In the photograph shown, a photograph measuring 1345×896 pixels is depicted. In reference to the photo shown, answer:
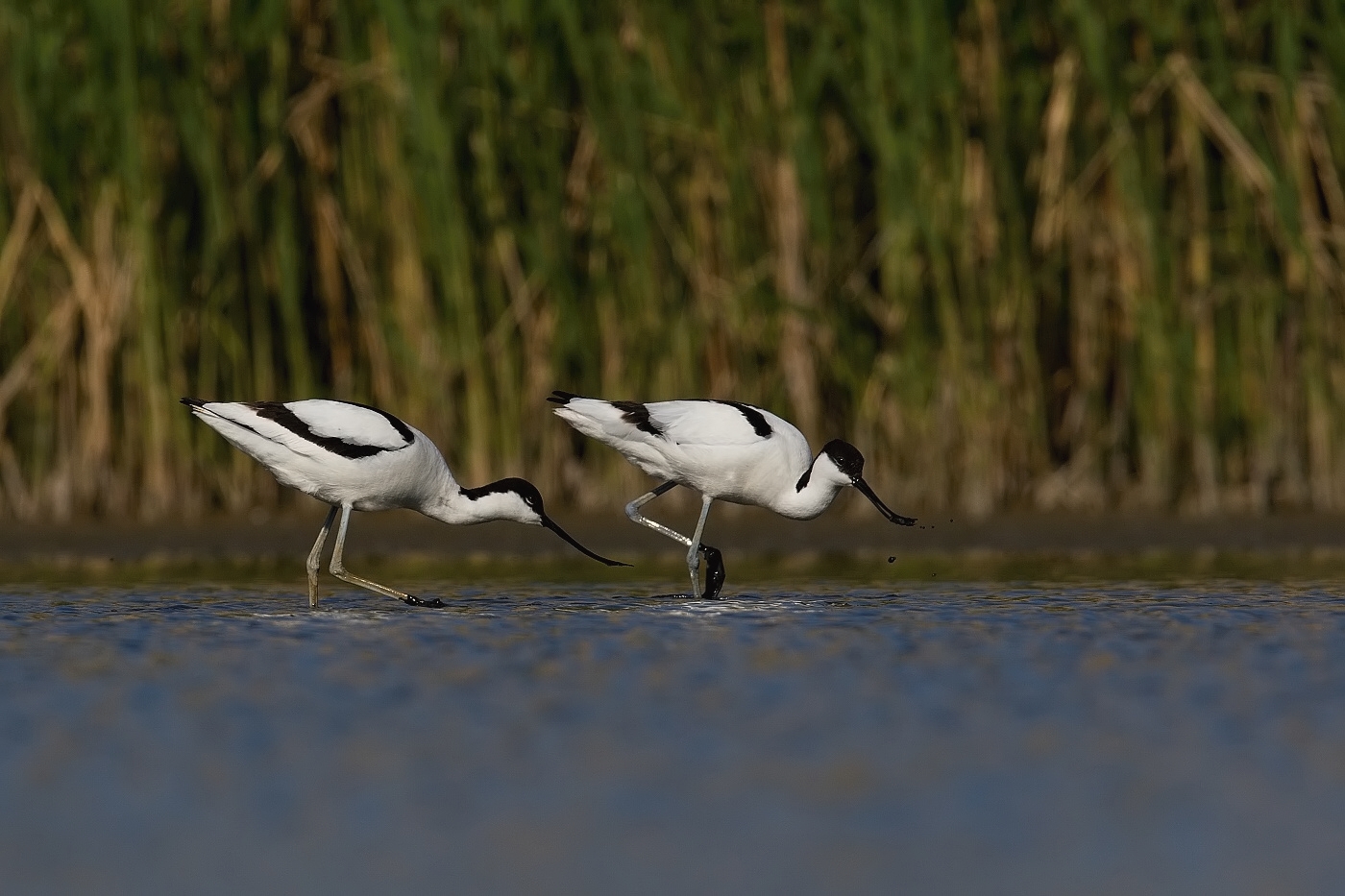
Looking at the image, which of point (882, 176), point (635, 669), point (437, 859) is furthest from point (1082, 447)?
point (437, 859)

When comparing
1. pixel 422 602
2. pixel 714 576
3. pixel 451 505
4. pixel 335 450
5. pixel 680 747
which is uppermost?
pixel 335 450

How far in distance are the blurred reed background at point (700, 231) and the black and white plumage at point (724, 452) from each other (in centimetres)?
139

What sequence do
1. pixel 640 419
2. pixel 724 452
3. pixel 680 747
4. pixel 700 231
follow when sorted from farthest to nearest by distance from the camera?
pixel 700 231, pixel 640 419, pixel 724 452, pixel 680 747

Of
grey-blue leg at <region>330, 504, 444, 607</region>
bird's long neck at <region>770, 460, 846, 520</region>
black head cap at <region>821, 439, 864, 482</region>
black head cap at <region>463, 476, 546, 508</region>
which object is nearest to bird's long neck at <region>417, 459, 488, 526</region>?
black head cap at <region>463, 476, 546, 508</region>

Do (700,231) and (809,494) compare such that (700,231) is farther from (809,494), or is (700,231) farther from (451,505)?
(451,505)

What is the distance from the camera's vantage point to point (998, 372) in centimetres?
1083

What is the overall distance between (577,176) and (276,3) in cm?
164

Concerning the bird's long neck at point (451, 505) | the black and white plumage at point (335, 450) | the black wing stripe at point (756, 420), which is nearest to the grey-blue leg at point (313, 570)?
the black and white plumage at point (335, 450)

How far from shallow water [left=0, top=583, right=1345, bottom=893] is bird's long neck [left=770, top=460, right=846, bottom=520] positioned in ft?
2.29

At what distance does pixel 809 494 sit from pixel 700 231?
88.1 inches

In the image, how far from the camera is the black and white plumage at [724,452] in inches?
360

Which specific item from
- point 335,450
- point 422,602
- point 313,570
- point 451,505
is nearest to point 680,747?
point 422,602

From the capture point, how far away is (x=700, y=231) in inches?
434

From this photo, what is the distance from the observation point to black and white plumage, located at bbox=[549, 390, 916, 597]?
9.13 metres
